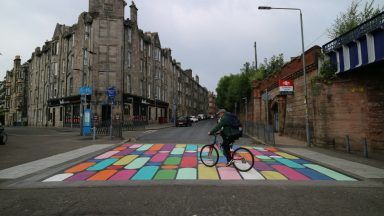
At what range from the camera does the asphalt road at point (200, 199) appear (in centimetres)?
476

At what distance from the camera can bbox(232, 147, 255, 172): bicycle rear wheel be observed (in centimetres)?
818

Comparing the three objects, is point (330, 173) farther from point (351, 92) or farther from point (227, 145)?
point (351, 92)

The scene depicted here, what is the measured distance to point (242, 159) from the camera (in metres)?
8.22

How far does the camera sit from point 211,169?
8414 millimetres

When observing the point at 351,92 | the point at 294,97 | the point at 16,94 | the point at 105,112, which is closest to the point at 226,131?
the point at 351,92

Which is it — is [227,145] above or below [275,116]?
below

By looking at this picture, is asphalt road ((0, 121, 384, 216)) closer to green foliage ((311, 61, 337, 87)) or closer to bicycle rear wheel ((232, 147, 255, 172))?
bicycle rear wheel ((232, 147, 255, 172))

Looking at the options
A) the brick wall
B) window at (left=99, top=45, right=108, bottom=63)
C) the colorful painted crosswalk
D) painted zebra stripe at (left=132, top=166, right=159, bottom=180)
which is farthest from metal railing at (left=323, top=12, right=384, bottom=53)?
window at (left=99, top=45, right=108, bottom=63)

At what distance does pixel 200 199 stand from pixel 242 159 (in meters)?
3.13

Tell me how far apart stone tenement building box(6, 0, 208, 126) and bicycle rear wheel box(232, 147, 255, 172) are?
2324 cm

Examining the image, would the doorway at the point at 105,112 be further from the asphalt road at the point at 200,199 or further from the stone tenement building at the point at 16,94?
the asphalt road at the point at 200,199

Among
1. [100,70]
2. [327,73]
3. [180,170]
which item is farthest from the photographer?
[100,70]

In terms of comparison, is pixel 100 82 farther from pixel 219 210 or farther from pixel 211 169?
pixel 219 210

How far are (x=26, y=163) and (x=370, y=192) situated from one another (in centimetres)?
1015
